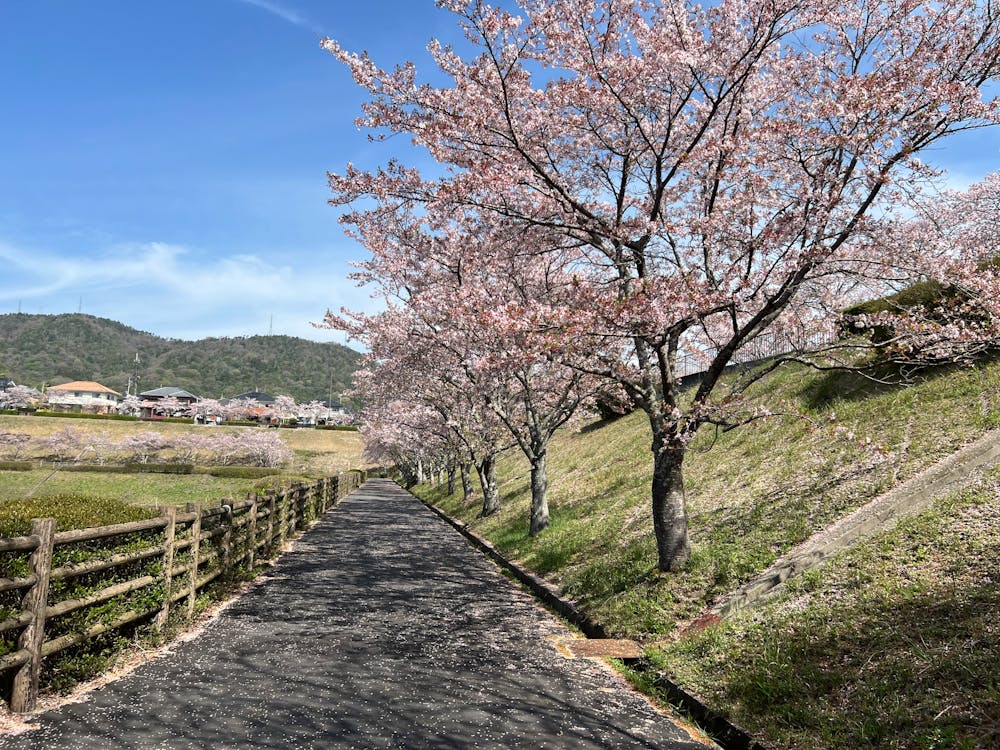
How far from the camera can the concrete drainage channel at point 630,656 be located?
500cm

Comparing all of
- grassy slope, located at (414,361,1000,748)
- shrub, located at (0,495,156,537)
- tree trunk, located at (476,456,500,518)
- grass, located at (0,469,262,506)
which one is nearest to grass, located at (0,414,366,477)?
grass, located at (0,469,262,506)

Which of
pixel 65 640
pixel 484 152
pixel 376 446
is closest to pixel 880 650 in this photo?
pixel 65 640

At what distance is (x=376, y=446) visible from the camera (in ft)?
237

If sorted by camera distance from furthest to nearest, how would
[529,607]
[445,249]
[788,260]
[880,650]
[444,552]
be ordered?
[444,552] → [445,249] → [529,607] → [788,260] → [880,650]

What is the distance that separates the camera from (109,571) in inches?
258

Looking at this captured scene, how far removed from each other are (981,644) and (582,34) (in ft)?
26.2

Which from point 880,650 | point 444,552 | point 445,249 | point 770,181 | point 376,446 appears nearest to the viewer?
point 880,650

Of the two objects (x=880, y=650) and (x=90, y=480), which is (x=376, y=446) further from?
(x=880, y=650)

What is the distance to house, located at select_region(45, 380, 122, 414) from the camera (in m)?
131

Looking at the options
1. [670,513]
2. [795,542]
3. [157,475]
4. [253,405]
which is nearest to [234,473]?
[157,475]

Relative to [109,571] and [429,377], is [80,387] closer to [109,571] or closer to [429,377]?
[429,377]

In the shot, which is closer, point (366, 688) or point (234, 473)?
point (366, 688)

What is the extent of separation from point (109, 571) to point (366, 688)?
2.92m

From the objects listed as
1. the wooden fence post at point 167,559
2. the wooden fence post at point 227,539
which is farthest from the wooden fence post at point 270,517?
the wooden fence post at point 167,559
